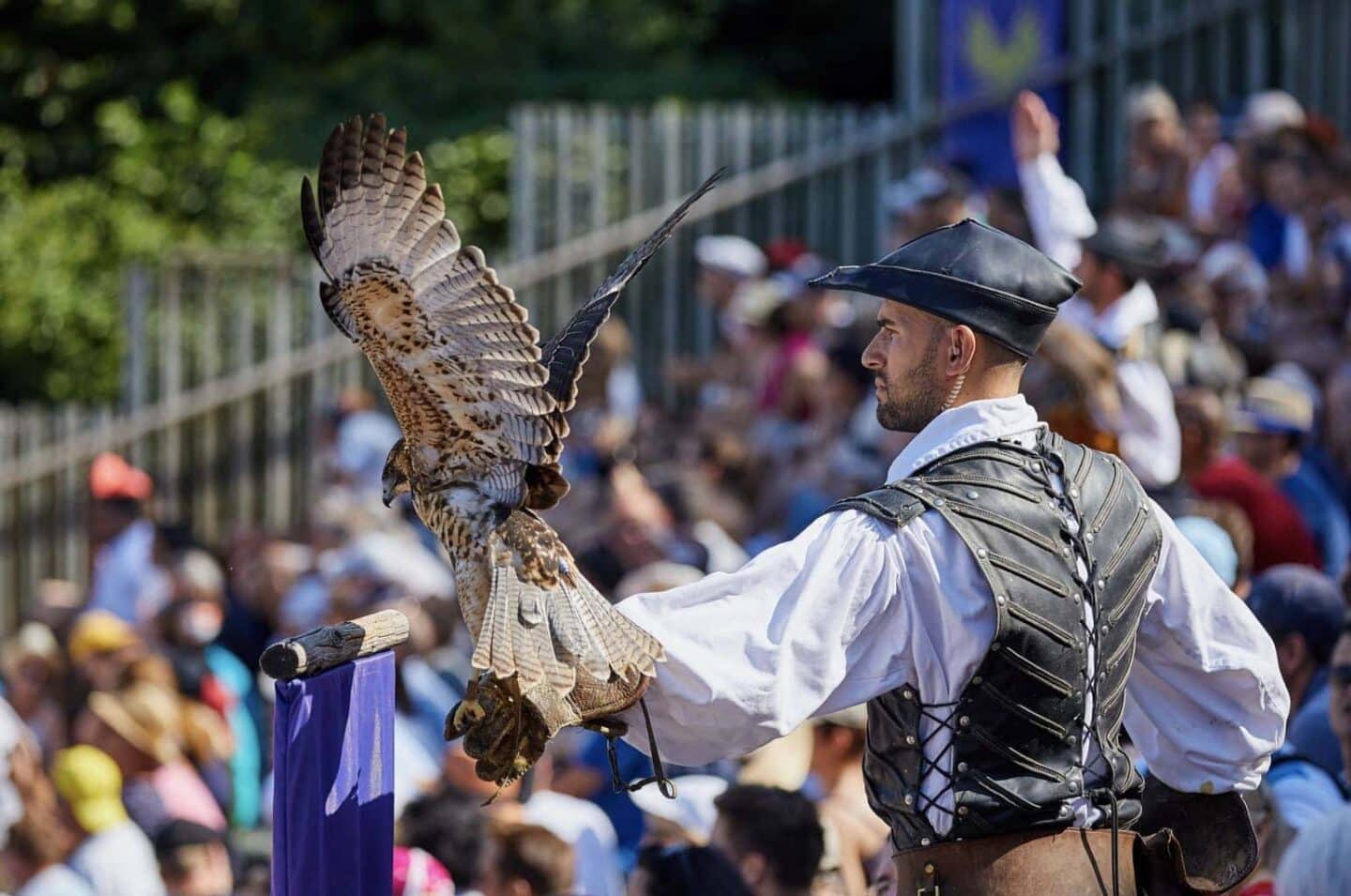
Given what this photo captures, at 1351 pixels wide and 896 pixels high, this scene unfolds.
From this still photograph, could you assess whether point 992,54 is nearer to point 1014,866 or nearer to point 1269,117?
point 1269,117

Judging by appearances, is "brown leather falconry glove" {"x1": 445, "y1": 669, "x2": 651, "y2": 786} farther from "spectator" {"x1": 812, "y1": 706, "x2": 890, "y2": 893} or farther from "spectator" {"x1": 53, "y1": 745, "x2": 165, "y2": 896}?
"spectator" {"x1": 53, "y1": 745, "x2": 165, "y2": 896}

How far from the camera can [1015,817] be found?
10.8 ft

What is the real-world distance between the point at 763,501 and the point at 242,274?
414 centimetres

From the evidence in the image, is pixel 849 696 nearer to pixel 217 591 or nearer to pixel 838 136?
pixel 217 591

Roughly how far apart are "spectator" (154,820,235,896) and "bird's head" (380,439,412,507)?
2579 millimetres

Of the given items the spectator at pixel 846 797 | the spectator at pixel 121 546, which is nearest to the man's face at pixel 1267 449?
the spectator at pixel 846 797

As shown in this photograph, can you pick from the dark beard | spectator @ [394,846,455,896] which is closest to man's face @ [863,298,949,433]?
the dark beard

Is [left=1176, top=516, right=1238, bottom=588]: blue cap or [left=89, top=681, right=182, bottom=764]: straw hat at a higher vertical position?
[left=1176, top=516, right=1238, bottom=588]: blue cap

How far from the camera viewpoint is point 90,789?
652 cm

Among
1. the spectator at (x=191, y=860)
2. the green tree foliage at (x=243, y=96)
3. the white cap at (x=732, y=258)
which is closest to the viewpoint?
the spectator at (x=191, y=860)

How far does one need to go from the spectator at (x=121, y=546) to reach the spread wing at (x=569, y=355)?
6258 mm

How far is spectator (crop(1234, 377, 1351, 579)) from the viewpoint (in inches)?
271

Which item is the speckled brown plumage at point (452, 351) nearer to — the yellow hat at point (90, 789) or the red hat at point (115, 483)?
the yellow hat at point (90, 789)

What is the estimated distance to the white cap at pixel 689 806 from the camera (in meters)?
5.16
